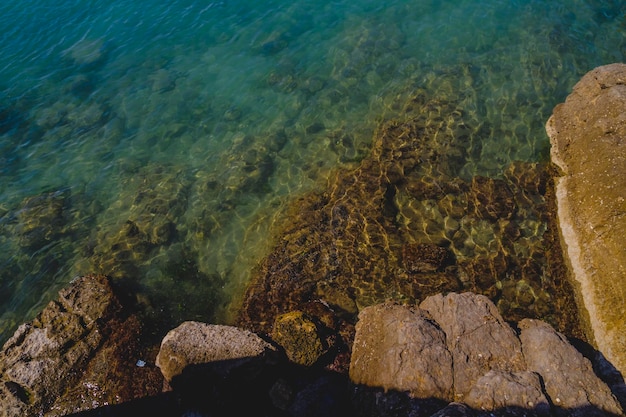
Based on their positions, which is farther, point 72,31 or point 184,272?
point 72,31

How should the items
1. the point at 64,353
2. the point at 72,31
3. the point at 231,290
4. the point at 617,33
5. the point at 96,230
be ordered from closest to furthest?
1. the point at 64,353
2. the point at 231,290
3. the point at 96,230
4. the point at 617,33
5. the point at 72,31

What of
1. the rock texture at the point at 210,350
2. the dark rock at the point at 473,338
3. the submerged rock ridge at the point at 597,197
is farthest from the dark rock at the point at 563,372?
the rock texture at the point at 210,350

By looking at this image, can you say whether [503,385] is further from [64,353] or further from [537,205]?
[64,353]

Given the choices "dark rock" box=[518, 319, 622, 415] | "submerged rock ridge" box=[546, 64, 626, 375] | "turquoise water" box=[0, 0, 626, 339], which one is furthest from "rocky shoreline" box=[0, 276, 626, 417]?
"turquoise water" box=[0, 0, 626, 339]

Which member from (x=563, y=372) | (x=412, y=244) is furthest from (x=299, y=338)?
(x=563, y=372)

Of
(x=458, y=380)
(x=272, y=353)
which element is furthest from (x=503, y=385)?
(x=272, y=353)

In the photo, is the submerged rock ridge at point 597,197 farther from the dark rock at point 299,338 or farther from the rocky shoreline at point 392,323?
the dark rock at point 299,338
